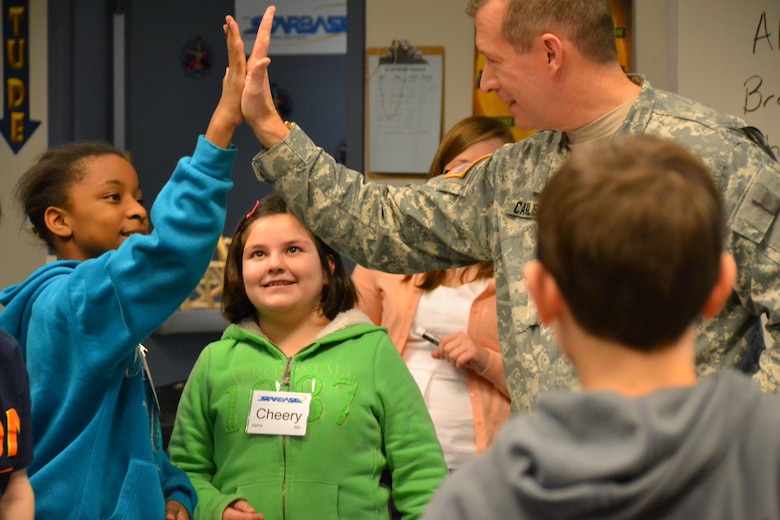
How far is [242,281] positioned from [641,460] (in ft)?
5.29

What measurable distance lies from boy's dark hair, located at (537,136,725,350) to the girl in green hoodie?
126 centimetres

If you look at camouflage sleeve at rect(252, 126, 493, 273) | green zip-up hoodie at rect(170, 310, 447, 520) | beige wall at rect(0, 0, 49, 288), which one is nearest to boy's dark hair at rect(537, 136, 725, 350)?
camouflage sleeve at rect(252, 126, 493, 273)

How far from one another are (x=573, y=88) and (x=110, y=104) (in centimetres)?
376

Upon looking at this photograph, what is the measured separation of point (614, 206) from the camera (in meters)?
0.85

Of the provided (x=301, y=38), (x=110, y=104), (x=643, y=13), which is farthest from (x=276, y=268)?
(x=301, y=38)

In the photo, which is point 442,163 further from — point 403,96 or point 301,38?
point 301,38

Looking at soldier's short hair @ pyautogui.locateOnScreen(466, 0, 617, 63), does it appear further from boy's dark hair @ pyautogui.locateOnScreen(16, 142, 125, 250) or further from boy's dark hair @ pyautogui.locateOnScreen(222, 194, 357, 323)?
boy's dark hair @ pyautogui.locateOnScreen(16, 142, 125, 250)

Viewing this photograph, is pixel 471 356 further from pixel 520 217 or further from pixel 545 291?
pixel 545 291

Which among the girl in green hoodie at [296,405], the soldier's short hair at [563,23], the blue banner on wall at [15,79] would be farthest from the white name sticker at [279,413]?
the blue banner on wall at [15,79]

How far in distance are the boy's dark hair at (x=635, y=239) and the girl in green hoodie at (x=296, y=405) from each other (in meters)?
1.26

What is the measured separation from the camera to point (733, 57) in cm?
325

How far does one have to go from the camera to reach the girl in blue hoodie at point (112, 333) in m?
1.67

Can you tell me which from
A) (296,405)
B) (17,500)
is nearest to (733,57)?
(296,405)

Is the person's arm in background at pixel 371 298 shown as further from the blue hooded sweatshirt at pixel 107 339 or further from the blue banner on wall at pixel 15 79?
the blue banner on wall at pixel 15 79
